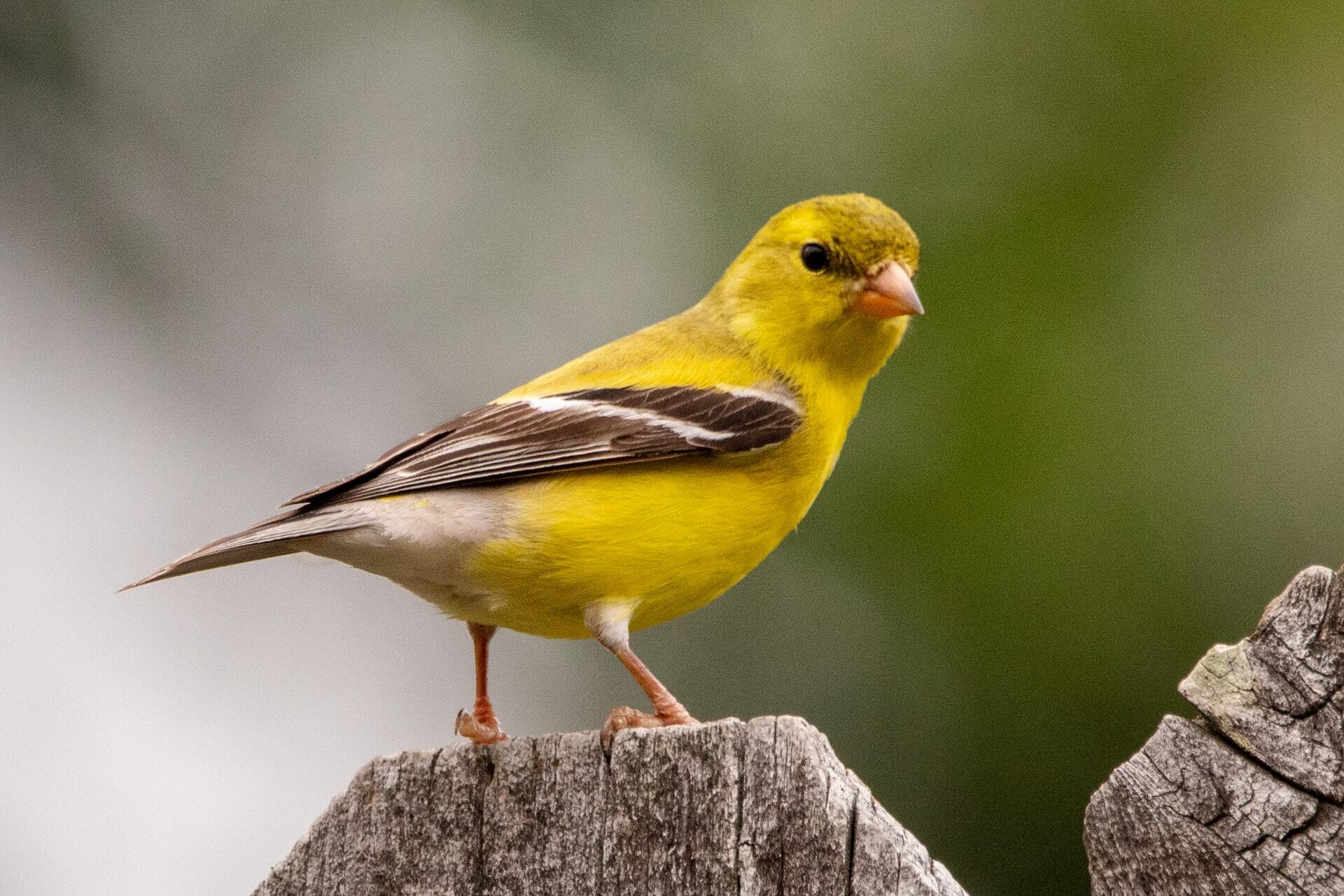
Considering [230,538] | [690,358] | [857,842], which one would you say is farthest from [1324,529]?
[230,538]

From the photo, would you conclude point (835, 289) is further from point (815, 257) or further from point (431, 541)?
point (431, 541)

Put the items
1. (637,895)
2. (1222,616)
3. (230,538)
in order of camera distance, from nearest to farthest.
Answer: (637,895) → (230,538) → (1222,616)

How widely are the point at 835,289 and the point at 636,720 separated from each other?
2.19 meters

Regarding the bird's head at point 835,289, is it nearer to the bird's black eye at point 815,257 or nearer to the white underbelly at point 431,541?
the bird's black eye at point 815,257

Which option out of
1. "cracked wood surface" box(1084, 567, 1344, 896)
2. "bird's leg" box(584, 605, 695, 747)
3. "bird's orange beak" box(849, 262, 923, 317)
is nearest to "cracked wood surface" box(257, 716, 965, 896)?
"cracked wood surface" box(1084, 567, 1344, 896)

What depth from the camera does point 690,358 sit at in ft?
15.8

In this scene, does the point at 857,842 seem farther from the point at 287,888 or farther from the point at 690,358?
the point at 690,358

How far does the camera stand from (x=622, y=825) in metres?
2.32

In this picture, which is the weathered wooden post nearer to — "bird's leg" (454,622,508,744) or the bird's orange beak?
"bird's leg" (454,622,508,744)

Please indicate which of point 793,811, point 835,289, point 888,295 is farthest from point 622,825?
point 835,289

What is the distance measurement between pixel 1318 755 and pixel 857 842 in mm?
697

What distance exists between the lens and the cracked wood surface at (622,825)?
215 cm

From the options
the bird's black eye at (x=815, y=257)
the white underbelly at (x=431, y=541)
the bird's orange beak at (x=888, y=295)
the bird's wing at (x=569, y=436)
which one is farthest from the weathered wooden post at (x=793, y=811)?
the bird's black eye at (x=815, y=257)

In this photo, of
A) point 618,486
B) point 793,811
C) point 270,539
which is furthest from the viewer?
point 618,486
